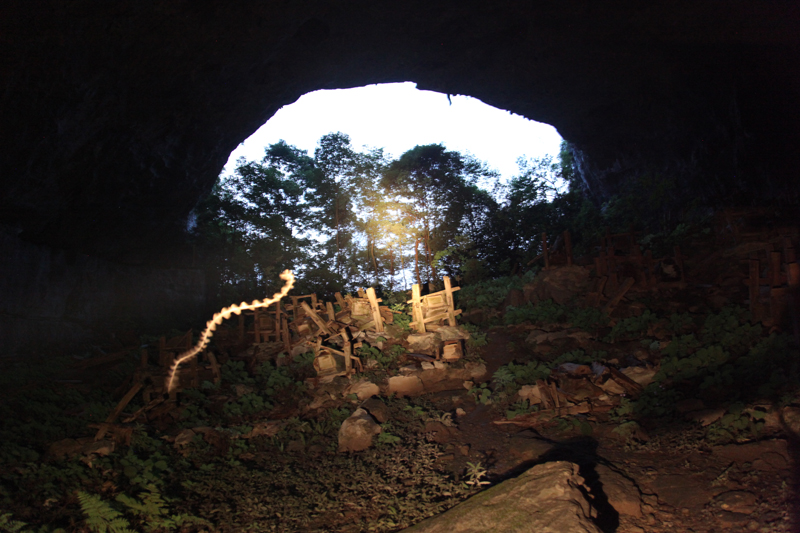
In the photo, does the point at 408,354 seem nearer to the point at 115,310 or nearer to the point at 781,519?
the point at 781,519

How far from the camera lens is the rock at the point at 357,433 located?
7090mm

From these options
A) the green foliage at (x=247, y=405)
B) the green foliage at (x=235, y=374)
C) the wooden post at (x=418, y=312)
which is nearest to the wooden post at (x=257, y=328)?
the green foliage at (x=235, y=374)

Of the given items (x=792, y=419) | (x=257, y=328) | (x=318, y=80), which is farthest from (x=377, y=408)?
(x=318, y=80)

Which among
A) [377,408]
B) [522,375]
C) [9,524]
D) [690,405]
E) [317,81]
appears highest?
[317,81]

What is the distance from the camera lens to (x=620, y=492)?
4551 mm

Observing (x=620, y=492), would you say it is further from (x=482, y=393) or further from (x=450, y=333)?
(x=450, y=333)

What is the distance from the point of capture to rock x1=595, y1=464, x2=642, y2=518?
4281mm

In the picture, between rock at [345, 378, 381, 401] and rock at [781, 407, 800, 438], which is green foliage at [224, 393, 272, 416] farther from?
rock at [781, 407, 800, 438]

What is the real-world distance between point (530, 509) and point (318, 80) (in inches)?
902

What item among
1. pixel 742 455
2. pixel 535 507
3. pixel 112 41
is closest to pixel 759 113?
pixel 742 455

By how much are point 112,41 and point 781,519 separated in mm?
16080

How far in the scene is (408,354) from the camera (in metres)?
11.3

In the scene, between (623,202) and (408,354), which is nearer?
(408,354)

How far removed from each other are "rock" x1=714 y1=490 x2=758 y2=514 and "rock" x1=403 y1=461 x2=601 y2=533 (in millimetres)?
1608
